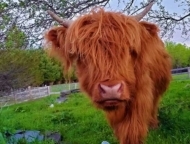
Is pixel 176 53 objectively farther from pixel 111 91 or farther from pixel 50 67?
pixel 111 91

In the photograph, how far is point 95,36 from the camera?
470 centimetres

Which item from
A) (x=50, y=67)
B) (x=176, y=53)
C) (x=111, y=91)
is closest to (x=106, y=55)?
(x=111, y=91)

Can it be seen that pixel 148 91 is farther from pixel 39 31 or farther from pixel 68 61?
pixel 39 31

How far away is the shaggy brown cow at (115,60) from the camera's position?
14.8ft

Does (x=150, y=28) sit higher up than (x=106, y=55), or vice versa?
(x=150, y=28)

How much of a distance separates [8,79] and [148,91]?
13272mm

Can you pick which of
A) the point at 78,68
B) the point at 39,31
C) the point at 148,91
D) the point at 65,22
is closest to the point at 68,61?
the point at 78,68

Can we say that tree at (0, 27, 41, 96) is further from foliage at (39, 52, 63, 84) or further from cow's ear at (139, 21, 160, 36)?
cow's ear at (139, 21, 160, 36)

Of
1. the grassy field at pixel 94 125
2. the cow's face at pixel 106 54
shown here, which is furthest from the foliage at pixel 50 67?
the cow's face at pixel 106 54

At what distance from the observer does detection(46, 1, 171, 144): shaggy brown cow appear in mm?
Answer: 4505

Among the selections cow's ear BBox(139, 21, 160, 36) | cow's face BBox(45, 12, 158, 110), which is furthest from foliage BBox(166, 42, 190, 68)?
cow's face BBox(45, 12, 158, 110)

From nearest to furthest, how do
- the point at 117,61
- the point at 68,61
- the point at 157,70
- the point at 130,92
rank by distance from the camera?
the point at 117,61 → the point at 130,92 → the point at 68,61 → the point at 157,70

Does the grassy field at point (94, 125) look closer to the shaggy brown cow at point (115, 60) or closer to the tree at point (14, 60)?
the shaggy brown cow at point (115, 60)

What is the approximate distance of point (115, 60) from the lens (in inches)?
180
